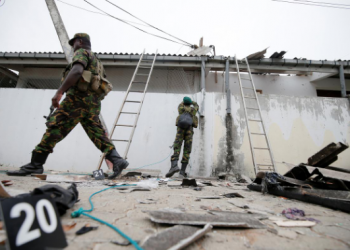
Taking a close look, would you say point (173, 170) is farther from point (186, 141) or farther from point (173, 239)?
point (173, 239)

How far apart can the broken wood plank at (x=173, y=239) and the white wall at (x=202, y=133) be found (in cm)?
384

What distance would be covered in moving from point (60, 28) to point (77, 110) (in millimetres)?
3984

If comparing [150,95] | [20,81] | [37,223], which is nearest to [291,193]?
[37,223]

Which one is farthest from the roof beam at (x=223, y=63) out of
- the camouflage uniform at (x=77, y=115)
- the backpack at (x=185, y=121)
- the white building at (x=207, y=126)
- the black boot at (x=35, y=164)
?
the black boot at (x=35, y=164)

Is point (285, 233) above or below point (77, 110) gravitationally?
below

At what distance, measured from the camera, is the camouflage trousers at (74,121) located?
2288mm

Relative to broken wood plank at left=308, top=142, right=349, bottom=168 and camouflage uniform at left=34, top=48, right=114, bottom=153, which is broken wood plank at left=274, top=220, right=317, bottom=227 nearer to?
broken wood plank at left=308, top=142, right=349, bottom=168

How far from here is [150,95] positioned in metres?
5.15

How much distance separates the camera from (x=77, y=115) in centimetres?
241

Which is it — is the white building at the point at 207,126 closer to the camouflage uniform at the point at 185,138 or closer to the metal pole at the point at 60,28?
the camouflage uniform at the point at 185,138

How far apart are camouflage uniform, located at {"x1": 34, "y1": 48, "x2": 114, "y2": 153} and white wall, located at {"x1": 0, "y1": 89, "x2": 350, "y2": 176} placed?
7.51ft

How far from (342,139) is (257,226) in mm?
5546

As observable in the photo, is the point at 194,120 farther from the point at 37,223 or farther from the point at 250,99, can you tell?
the point at 37,223

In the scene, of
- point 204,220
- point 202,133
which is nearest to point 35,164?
point 204,220
